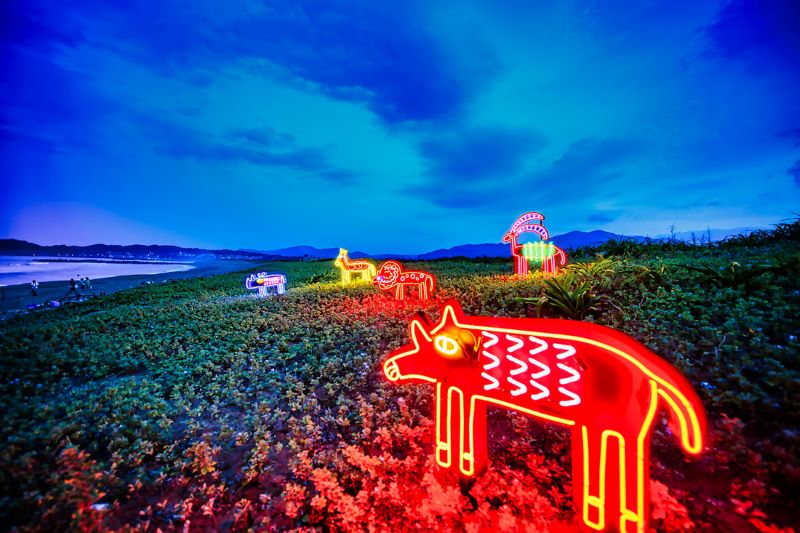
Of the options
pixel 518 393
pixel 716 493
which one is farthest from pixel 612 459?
pixel 716 493

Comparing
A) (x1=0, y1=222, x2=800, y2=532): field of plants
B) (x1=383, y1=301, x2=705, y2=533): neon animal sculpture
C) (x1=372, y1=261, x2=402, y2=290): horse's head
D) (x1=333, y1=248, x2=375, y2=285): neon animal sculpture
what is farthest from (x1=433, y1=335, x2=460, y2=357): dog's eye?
(x1=333, y1=248, x2=375, y2=285): neon animal sculpture

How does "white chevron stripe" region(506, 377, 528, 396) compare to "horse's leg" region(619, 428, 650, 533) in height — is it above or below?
above

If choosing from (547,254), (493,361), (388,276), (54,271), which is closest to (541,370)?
(493,361)

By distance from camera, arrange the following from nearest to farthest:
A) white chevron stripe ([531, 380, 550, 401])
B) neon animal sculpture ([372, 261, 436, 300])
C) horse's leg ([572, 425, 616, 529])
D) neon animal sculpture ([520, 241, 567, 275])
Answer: horse's leg ([572, 425, 616, 529]) → white chevron stripe ([531, 380, 550, 401]) → neon animal sculpture ([372, 261, 436, 300]) → neon animal sculpture ([520, 241, 567, 275])

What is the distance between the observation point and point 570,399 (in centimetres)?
264

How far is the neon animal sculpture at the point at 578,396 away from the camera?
229cm

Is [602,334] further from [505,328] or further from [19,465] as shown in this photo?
[19,465]

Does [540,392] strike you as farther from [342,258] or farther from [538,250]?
[342,258]

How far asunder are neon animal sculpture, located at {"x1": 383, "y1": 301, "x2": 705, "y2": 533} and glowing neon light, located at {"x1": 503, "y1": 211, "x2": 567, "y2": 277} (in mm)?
10643

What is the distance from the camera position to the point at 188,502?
10.6 ft

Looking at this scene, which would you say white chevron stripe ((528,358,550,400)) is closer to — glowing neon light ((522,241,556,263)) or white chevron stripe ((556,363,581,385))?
white chevron stripe ((556,363,581,385))

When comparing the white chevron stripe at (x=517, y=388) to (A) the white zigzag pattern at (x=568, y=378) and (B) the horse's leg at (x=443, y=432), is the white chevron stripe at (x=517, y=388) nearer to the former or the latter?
(A) the white zigzag pattern at (x=568, y=378)

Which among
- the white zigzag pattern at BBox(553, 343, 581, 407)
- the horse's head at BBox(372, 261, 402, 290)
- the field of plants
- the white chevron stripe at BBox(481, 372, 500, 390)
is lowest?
the field of plants

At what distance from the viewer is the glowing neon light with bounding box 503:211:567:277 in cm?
1292
